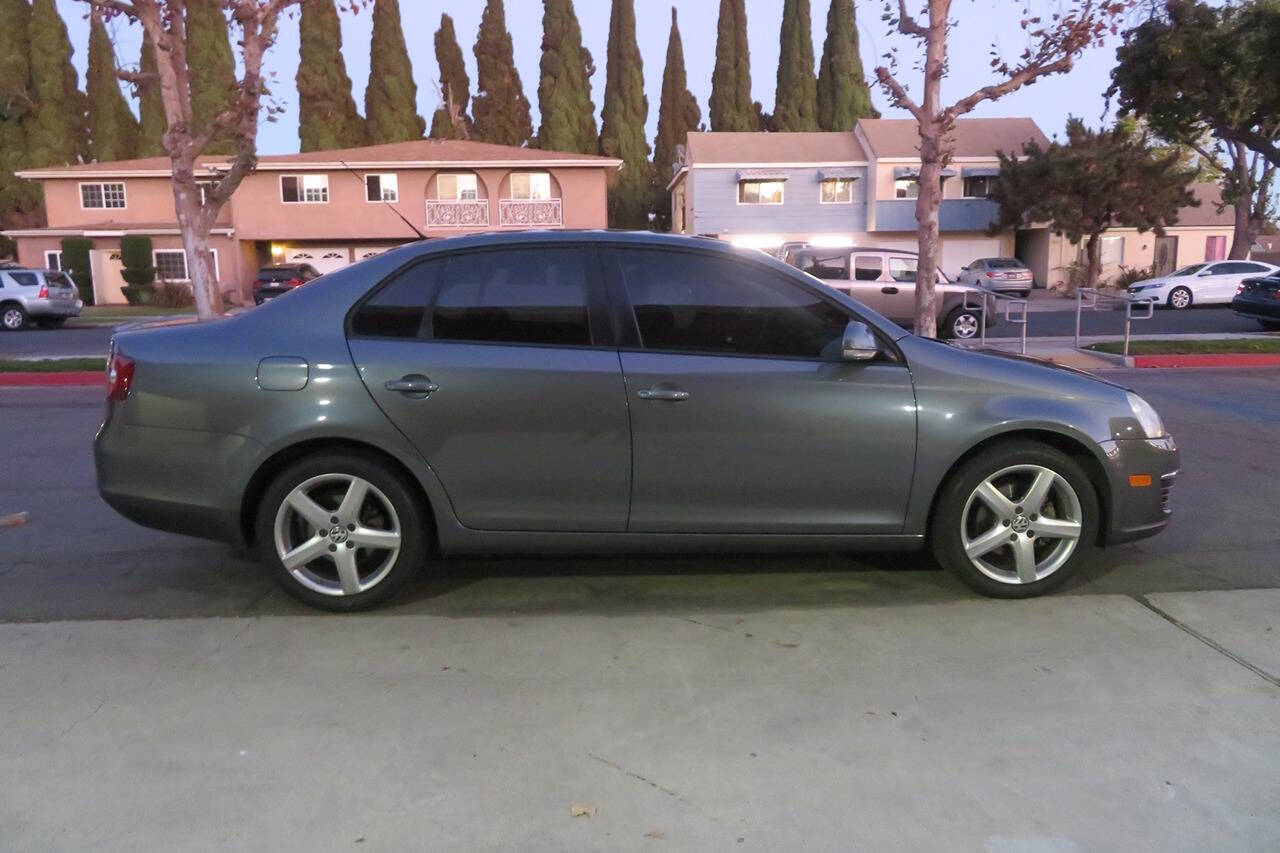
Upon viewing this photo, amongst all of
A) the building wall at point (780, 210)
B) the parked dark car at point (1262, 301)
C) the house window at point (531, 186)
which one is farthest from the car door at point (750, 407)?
the building wall at point (780, 210)

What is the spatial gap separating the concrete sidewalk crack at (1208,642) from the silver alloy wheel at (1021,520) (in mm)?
417

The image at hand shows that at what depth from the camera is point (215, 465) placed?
458 cm

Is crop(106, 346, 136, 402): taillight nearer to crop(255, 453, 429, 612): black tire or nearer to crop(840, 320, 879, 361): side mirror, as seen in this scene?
crop(255, 453, 429, 612): black tire

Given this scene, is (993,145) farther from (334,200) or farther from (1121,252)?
(334,200)

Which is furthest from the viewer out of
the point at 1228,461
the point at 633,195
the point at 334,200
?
the point at 633,195

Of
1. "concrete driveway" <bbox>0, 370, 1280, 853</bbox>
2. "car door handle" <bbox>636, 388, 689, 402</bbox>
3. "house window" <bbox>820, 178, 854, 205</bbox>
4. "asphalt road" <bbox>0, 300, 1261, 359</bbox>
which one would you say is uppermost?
"house window" <bbox>820, 178, 854, 205</bbox>

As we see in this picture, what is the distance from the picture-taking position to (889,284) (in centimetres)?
1959

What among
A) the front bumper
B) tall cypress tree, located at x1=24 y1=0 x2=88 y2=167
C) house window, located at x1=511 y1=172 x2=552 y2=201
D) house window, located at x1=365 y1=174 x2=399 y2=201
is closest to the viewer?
the front bumper

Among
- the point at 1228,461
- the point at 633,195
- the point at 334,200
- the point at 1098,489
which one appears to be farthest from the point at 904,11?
the point at 633,195

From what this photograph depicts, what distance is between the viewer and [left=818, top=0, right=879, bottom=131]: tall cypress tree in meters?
54.0

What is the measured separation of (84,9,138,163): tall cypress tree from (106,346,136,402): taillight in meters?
54.1

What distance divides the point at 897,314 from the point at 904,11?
637 centimetres

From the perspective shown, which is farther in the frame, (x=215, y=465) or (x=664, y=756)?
(x=215, y=465)

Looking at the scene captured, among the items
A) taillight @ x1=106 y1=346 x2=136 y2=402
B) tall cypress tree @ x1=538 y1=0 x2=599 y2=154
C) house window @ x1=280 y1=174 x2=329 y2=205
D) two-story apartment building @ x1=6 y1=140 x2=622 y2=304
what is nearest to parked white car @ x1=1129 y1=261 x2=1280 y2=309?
two-story apartment building @ x1=6 y1=140 x2=622 y2=304
